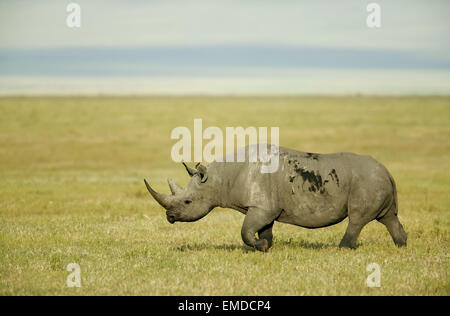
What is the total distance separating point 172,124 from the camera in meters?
59.3

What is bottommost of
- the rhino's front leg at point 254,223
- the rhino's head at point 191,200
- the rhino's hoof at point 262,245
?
the rhino's hoof at point 262,245

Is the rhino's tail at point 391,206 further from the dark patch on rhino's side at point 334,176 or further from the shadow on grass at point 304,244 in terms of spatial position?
the shadow on grass at point 304,244

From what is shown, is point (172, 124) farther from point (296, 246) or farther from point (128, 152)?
point (296, 246)

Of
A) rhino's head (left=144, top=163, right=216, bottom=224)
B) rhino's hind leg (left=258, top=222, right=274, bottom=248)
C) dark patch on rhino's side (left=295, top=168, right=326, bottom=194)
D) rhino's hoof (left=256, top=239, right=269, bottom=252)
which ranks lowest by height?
rhino's hoof (left=256, top=239, right=269, bottom=252)

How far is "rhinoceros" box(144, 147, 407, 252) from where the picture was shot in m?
10.9

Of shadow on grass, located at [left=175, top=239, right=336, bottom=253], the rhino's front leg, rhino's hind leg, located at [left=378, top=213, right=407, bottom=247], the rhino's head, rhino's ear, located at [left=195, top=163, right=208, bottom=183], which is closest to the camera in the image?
the rhino's front leg

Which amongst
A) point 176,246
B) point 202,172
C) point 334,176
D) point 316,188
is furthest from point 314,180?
point 176,246

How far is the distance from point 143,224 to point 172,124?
44.7 meters

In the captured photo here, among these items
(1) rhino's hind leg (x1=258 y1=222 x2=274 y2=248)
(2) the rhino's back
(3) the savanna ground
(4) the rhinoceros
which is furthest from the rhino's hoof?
(2) the rhino's back

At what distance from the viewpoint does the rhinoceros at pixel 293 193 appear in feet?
35.6

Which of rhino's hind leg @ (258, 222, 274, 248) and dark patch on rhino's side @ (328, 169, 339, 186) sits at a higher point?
dark patch on rhino's side @ (328, 169, 339, 186)

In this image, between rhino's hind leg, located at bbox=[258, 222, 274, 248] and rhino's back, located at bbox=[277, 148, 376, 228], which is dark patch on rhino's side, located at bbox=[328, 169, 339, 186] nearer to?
rhino's back, located at bbox=[277, 148, 376, 228]

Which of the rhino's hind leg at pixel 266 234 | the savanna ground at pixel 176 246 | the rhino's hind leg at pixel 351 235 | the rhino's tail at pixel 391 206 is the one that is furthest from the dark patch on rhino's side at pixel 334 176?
the rhino's hind leg at pixel 266 234
